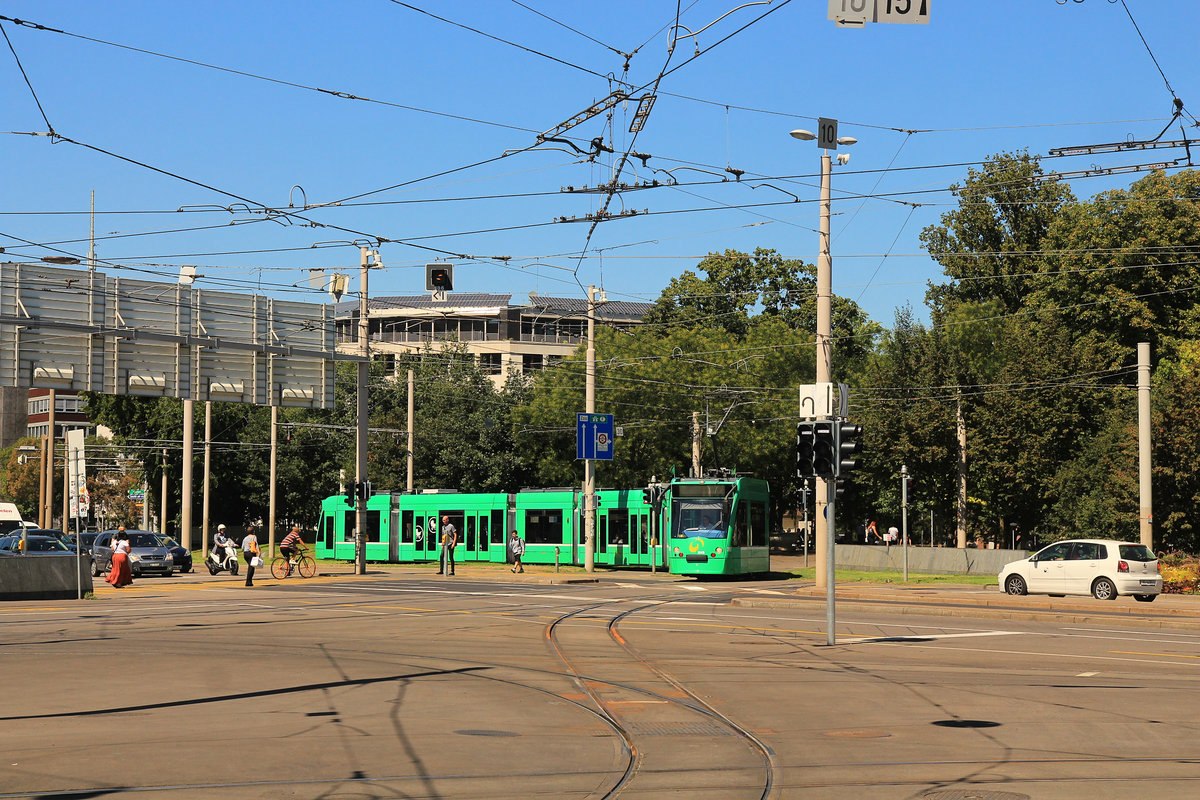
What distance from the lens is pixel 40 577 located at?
2848cm

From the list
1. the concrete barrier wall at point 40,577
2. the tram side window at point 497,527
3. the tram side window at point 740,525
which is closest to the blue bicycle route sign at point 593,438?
the tram side window at point 740,525

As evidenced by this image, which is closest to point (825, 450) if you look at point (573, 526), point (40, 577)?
point (40, 577)

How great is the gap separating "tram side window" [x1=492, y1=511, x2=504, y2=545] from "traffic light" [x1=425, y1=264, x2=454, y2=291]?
17.2 meters

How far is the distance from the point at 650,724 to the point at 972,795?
3671mm

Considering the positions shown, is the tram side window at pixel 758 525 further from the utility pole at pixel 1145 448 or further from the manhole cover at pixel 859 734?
the manhole cover at pixel 859 734

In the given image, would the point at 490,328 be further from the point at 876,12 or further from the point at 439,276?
the point at 876,12

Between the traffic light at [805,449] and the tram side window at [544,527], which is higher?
the traffic light at [805,449]

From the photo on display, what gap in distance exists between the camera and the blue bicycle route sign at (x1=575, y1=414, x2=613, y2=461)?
4219 cm

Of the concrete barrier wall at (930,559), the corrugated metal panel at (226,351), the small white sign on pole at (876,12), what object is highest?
the small white sign on pole at (876,12)

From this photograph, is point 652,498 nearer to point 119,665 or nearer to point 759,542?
point 759,542

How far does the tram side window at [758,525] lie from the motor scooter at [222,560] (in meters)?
18.7

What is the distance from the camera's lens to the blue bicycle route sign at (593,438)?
42.2 m

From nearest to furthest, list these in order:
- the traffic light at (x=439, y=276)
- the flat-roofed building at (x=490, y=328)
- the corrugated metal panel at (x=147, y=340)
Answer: the traffic light at (x=439, y=276), the corrugated metal panel at (x=147, y=340), the flat-roofed building at (x=490, y=328)

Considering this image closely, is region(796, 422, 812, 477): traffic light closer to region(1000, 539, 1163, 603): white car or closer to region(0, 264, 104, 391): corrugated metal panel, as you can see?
region(1000, 539, 1163, 603): white car
